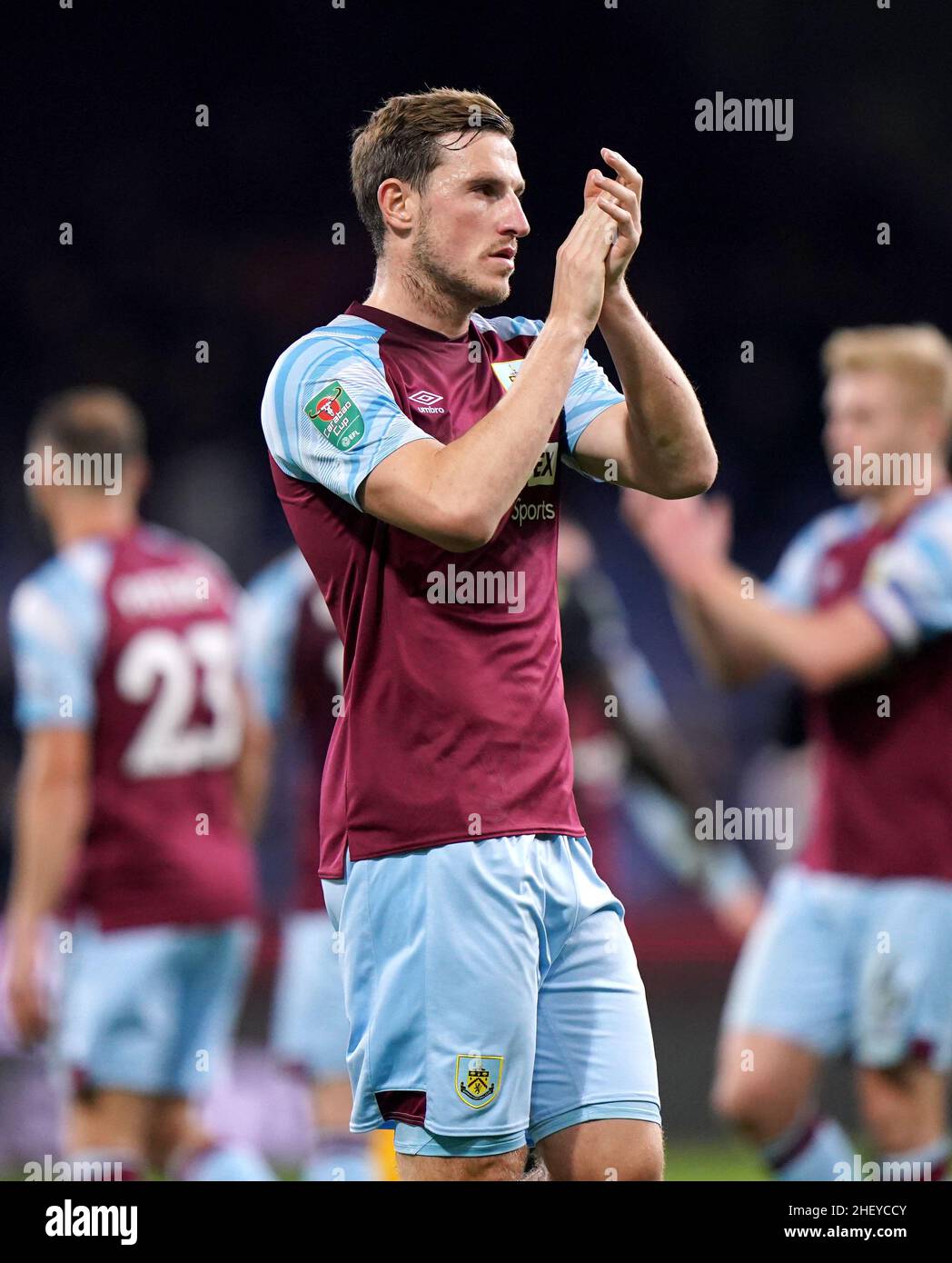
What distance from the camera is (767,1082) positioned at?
434cm

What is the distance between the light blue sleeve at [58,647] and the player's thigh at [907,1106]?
2.27 m

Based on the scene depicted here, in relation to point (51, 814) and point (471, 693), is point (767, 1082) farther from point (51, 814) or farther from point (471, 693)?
point (471, 693)

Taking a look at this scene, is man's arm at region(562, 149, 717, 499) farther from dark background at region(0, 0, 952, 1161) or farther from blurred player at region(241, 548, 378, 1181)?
dark background at region(0, 0, 952, 1161)

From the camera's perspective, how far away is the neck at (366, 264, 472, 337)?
2.58 meters

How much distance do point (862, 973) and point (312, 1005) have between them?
4.86 ft

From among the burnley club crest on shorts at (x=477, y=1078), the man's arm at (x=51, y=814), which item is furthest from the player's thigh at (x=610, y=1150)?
the man's arm at (x=51, y=814)

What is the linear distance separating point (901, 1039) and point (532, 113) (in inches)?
125

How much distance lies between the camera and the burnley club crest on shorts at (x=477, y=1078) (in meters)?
2.30

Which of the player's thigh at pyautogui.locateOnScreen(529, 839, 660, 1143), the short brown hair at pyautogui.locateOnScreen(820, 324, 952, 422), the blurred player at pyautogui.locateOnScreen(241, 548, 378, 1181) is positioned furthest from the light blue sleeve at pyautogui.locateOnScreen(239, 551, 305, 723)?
the player's thigh at pyautogui.locateOnScreen(529, 839, 660, 1143)

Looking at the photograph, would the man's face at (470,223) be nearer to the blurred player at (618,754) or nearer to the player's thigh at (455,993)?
the player's thigh at (455,993)

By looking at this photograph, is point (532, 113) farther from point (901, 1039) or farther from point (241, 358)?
point (901, 1039)

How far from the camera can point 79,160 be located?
18.2ft
